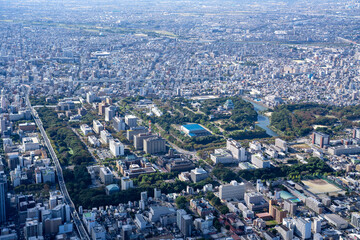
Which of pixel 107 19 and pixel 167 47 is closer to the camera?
pixel 167 47

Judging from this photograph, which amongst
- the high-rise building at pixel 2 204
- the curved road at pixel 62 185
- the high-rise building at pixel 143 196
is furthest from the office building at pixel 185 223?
the high-rise building at pixel 2 204

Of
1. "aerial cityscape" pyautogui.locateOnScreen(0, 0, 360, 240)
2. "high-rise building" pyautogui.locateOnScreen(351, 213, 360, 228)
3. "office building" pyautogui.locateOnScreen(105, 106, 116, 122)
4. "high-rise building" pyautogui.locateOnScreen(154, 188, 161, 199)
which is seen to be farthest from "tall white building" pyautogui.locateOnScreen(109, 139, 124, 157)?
"high-rise building" pyautogui.locateOnScreen(351, 213, 360, 228)

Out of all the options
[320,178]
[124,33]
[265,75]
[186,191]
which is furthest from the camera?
[124,33]

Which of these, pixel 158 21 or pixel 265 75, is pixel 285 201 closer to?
pixel 265 75

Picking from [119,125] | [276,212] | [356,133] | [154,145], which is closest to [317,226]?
[276,212]

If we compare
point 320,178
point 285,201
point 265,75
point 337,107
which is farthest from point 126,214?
point 265,75
